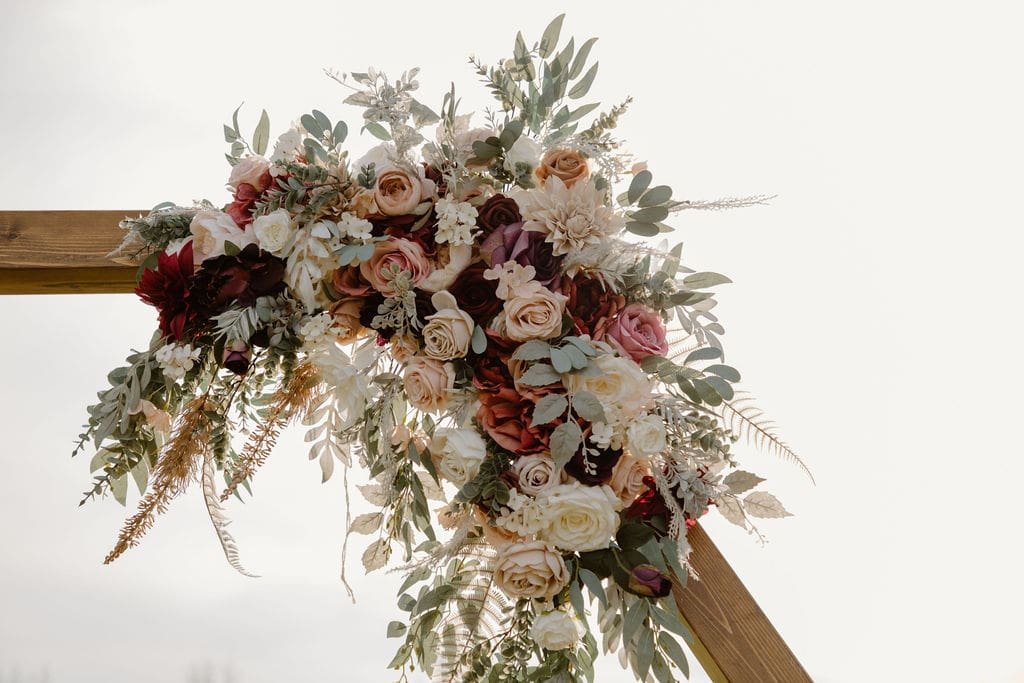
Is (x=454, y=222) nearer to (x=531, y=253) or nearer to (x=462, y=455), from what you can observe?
(x=531, y=253)

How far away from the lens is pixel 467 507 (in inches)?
36.7

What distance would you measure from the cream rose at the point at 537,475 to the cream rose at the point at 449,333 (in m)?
0.16

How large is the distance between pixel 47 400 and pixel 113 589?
464mm

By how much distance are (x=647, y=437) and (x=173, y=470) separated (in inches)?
22.7

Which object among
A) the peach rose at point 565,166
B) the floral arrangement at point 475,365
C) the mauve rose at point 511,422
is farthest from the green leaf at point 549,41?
the mauve rose at point 511,422

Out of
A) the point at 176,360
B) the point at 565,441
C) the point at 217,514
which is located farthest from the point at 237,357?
the point at 565,441

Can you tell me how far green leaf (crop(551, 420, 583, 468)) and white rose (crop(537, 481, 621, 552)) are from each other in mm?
40

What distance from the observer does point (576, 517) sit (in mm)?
848

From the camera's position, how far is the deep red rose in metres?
0.95

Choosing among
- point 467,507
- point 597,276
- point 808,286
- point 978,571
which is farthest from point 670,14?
point 978,571

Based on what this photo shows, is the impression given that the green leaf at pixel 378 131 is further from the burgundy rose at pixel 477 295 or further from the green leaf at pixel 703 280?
the green leaf at pixel 703 280

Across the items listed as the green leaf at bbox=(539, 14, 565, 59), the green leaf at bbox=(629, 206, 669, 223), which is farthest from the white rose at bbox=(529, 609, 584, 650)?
the green leaf at bbox=(539, 14, 565, 59)

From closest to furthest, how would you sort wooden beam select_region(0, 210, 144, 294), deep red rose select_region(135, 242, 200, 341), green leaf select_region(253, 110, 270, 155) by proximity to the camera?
deep red rose select_region(135, 242, 200, 341), green leaf select_region(253, 110, 270, 155), wooden beam select_region(0, 210, 144, 294)

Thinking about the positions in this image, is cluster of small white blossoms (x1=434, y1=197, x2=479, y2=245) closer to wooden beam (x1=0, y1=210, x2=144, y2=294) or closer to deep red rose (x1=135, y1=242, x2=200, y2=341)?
deep red rose (x1=135, y1=242, x2=200, y2=341)
